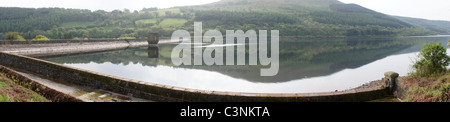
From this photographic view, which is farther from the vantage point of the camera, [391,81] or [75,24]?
[75,24]

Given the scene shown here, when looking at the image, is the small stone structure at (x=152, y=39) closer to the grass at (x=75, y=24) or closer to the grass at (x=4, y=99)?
the grass at (x=4, y=99)

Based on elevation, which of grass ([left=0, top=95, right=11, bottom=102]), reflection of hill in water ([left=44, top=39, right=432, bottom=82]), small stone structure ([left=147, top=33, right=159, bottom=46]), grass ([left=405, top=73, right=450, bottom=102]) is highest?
small stone structure ([left=147, top=33, right=159, bottom=46])

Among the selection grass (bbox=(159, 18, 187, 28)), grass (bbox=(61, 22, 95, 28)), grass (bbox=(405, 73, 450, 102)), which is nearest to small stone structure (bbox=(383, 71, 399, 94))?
grass (bbox=(405, 73, 450, 102))

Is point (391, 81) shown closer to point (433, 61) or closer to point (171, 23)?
point (433, 61)

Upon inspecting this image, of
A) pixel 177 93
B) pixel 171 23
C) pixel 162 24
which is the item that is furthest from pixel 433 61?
pixel 171 23

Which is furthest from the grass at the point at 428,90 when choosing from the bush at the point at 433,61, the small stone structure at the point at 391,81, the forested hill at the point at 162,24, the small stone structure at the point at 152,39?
the forested hill at the point at 162,24

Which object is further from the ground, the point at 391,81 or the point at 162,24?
the point at 162,24

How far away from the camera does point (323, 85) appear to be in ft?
48.6

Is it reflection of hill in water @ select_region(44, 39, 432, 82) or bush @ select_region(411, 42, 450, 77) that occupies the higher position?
bush @ select_region(411, 42, 450, 77)

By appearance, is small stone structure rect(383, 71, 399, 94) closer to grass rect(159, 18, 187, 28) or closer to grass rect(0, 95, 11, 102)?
grass rect(0, 95, 11, 102)

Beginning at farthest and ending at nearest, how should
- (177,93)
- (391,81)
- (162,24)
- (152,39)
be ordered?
(162,24), (152,39), (391,81), (177,93)

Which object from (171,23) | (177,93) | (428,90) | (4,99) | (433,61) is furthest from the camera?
(171,23)
